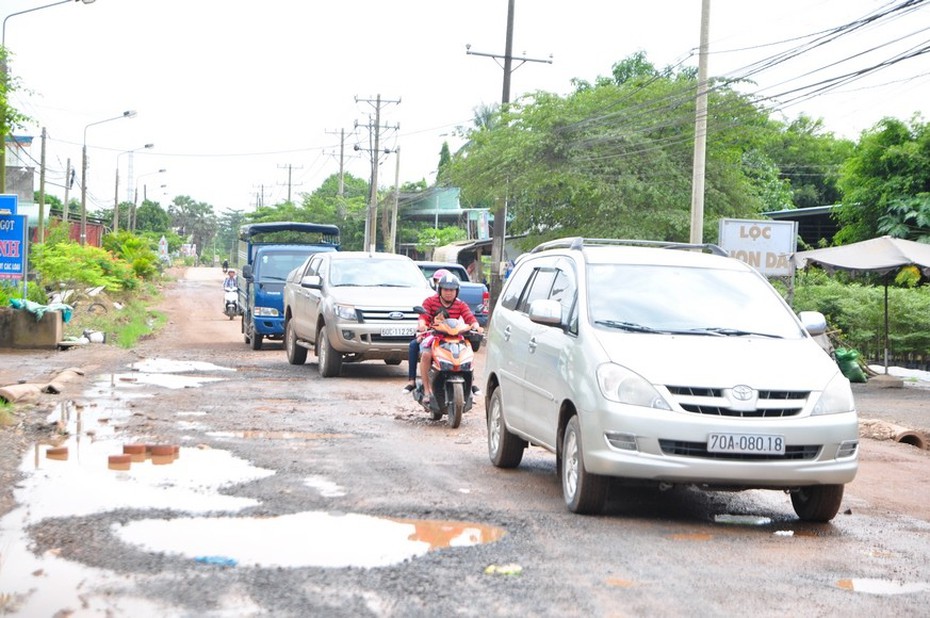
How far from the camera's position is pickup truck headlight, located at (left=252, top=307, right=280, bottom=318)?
23.3m

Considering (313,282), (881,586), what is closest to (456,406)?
(313,282)

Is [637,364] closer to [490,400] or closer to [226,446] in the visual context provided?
[490,400]

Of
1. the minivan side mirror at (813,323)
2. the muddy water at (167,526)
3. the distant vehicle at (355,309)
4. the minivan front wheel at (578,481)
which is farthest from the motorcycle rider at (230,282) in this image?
the minivan front wheel at (578,481)

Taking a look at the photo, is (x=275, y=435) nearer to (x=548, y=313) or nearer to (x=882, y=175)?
(x=548, y=313)

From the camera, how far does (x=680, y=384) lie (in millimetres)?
7023

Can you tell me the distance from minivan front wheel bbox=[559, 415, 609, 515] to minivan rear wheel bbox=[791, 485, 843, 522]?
1.30 meters

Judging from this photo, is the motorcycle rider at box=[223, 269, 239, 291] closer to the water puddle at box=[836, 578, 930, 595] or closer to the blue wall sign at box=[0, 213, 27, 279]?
the blue wall sign at box=[0, 213, 27, 279]

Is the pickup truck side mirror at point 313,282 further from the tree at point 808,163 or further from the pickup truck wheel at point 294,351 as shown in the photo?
the tree at point 808,163

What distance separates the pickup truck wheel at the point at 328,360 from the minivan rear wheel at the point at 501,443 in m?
7.67

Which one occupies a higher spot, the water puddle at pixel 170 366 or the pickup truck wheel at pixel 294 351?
the pickup truck wheel at pixel 294 351

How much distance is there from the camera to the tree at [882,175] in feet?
111

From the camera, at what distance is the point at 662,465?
6.96 m

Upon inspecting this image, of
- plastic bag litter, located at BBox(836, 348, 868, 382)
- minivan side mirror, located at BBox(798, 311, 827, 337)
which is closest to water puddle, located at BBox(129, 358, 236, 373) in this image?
plastic bag litter, located at BBox(836, 348, 868, 382)

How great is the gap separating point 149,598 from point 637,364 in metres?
3.31
